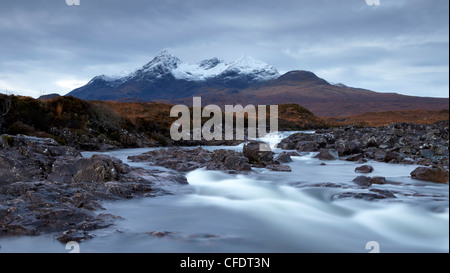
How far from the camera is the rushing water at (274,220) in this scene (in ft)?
15.9

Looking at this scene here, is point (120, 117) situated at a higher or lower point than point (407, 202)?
higher

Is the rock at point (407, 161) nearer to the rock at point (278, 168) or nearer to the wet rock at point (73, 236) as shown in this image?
the rock at point (278, 168)

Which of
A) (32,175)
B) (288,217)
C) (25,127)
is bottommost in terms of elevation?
(288,217)

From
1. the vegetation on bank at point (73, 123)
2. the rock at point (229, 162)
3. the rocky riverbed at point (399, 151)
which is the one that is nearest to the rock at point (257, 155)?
the rock at point (229, 162)

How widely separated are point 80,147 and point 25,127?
3.07m

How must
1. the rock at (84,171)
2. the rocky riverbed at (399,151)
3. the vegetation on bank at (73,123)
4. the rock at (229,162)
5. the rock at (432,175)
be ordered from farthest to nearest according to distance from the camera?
the vegetation on bank at (73,123) < the rock at (229,162) < the rocky riverbed at (399,151) < the rock at (432,175) < the rock at (84,171)

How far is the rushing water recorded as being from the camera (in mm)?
4840

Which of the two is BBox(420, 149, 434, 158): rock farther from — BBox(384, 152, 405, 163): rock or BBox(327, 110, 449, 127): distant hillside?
BBox(327, 110, 449, 127): distant hillside

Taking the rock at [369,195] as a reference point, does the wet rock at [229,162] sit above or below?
above

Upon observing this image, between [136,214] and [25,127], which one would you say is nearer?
[136,214]

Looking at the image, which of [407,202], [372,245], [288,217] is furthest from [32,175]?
[407,202]

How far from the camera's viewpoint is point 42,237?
479cm
